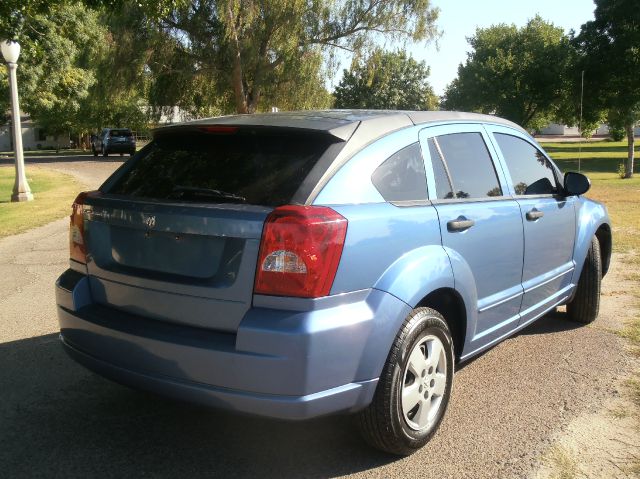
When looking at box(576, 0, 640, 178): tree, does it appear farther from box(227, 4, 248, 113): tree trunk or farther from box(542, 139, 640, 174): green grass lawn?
box(227, 4, 248, 113): tree trunk

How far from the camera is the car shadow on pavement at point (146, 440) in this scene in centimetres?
323

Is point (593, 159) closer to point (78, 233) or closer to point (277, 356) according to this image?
point (78, 233)

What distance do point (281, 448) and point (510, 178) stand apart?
2.33 metres

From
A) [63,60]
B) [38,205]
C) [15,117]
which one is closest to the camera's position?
[15,117]

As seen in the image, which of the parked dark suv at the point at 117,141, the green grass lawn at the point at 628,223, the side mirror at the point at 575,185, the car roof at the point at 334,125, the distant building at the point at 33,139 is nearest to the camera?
the car roof at the point at 334,125

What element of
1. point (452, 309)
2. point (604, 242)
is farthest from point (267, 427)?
point (604, 242)

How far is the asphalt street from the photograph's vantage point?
10.7ft

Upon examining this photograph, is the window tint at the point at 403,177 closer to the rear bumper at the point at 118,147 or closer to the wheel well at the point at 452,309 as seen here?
the wheel well at the point at 452,309

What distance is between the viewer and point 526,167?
188 inches

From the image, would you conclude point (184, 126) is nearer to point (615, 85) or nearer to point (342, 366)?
point (342, 366)

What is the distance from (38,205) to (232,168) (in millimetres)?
13933

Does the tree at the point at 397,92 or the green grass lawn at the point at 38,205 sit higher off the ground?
the tree at the point at 397,92

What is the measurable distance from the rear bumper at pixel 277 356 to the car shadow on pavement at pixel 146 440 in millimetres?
195

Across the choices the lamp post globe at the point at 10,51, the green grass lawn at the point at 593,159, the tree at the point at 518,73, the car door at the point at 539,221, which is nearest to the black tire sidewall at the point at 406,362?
the car door at the point at 539,221
